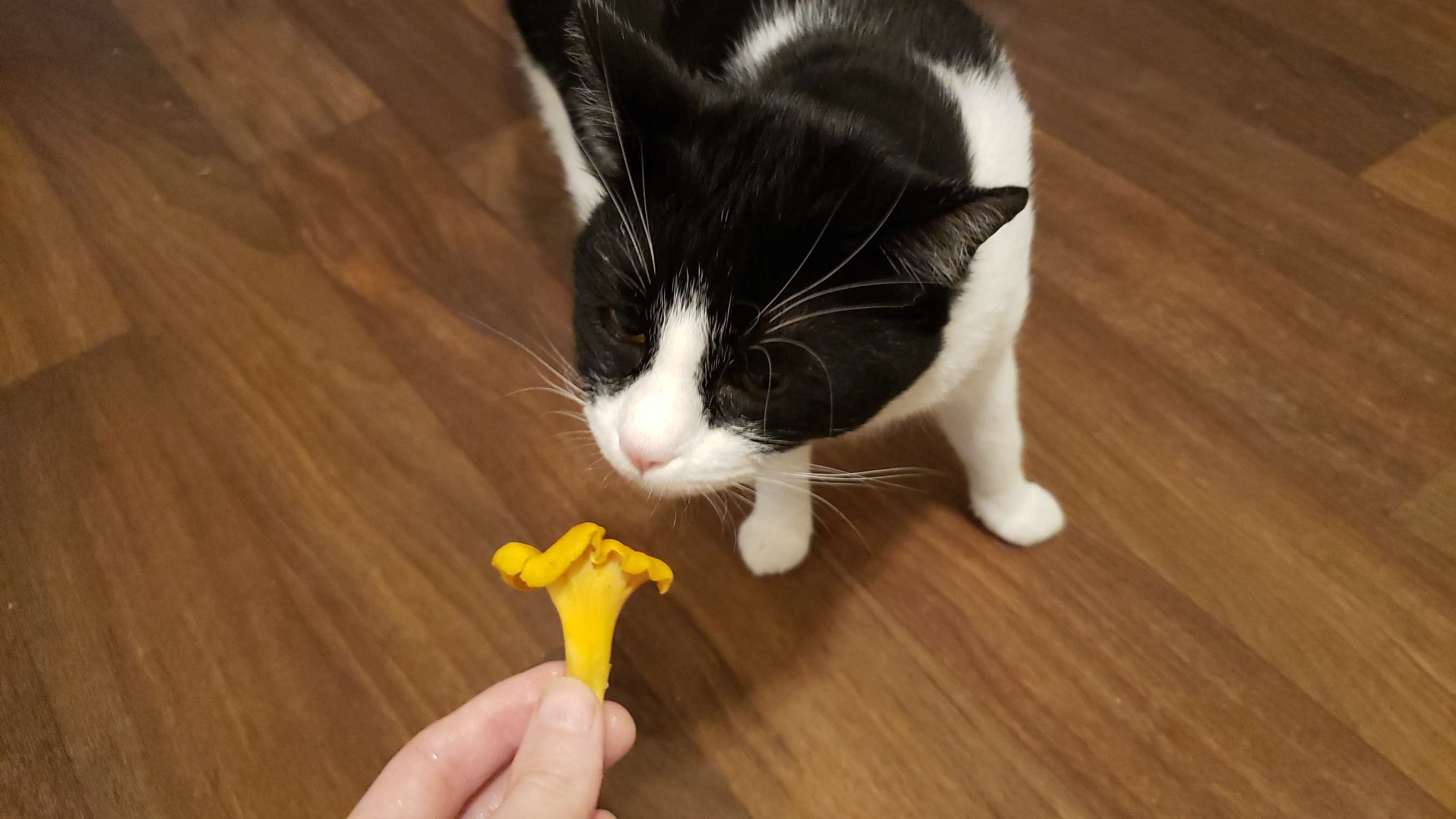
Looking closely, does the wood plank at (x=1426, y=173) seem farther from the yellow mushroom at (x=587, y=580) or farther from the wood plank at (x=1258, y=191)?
the yellow mushroom at (x=587, y=580)

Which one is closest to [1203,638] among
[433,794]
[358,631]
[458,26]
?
[433,794]

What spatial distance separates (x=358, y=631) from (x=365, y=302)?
0.48 meters

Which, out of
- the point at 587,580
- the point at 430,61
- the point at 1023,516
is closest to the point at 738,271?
the point at 587,580

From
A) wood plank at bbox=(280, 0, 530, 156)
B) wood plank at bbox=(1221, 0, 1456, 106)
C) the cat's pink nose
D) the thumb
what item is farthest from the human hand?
wood plank at bbox=(1221, 0, 1456, 106)

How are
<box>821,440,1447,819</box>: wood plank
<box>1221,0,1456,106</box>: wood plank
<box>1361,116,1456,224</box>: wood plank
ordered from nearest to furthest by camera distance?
<box>821,440,1447,819</box>: wood plank
<box>1361,116,1456,224</box>: wood plank
<box>1221,0,1456,106</box>: wood plank

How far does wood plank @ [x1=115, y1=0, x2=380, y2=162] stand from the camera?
4.49ft

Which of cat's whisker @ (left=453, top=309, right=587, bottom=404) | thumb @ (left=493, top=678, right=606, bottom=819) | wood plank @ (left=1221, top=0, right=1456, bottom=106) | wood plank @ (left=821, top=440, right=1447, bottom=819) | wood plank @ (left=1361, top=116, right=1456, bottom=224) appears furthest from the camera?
wood plank @ (left=1221, top=0, right=1456, bottom=106)

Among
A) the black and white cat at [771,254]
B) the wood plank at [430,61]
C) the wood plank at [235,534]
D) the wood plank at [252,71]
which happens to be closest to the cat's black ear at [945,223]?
the black and white cat at [771,254]

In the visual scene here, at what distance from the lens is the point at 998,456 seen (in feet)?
2.90

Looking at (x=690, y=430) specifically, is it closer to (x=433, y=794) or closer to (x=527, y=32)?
(x=433, y=794)

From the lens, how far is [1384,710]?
828mm

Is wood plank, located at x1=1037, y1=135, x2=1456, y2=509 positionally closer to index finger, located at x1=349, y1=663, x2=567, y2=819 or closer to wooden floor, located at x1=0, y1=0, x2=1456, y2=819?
wooden floor, located at x1=0, y1=0, x2=1456, y2=819

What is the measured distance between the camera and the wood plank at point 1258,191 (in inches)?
43.5

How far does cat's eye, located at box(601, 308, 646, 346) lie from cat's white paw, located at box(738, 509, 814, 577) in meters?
0.34
